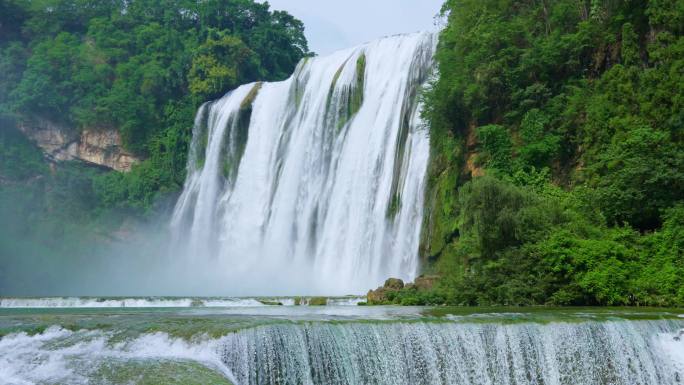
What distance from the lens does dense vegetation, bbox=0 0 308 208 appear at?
49688 mm

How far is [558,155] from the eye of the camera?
78.6 feet

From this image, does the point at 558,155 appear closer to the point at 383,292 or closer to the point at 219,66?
the point at 383,292

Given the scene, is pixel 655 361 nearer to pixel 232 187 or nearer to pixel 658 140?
pixel 658 140

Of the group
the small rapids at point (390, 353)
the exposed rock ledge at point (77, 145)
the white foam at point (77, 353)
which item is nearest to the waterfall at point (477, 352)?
the small rapids at point (390, 353)

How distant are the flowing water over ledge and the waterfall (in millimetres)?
17

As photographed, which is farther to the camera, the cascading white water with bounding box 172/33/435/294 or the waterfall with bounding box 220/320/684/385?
the cascading white water with bounding box 172/33/435/294

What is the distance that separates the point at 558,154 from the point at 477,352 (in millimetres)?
12394

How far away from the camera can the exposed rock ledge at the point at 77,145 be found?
50.5 metres

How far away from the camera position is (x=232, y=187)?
43.1 meters

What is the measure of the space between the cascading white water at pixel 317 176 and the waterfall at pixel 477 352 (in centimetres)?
1379

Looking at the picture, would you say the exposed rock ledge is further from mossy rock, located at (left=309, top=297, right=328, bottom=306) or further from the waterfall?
the waterfall

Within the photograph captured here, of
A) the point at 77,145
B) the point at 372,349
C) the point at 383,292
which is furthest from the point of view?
the point at 77,145

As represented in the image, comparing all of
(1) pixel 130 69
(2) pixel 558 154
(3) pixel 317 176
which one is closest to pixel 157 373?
(2) pixel 558 154

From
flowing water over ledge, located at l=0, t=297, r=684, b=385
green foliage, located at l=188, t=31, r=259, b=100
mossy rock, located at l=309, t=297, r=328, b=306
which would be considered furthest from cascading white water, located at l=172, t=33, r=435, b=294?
flowing water over ledge, located at l=0, t=297, r=684, b=385
